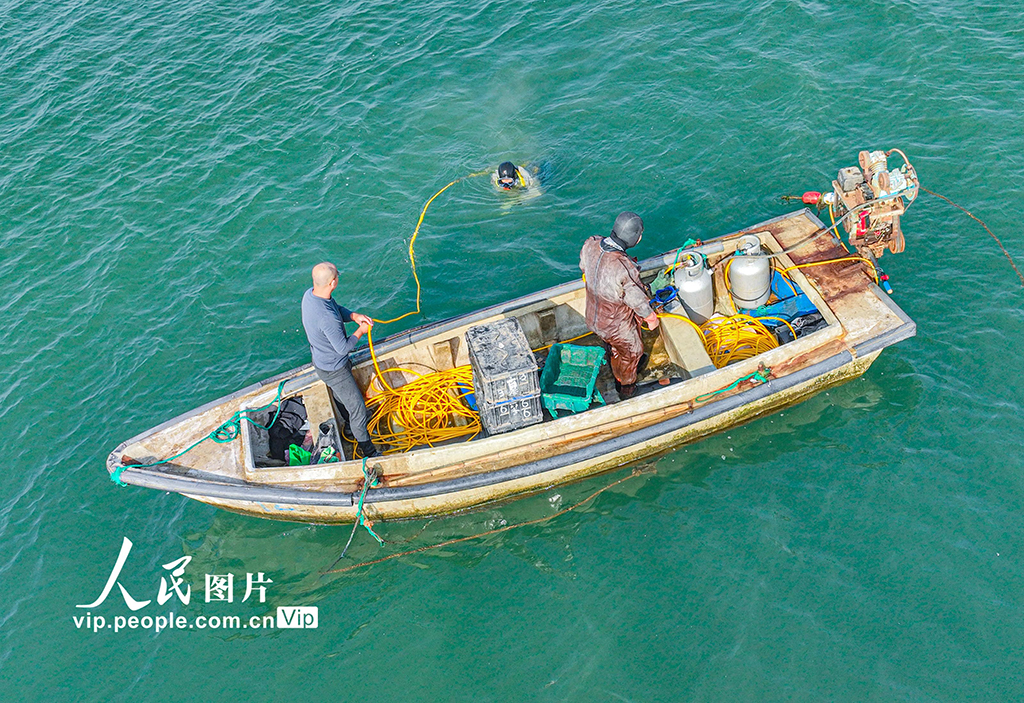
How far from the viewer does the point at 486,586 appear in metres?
7.92

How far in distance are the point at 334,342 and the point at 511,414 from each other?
2.08m

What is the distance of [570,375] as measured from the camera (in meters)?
8.88

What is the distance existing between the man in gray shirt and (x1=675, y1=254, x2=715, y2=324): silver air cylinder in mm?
3839

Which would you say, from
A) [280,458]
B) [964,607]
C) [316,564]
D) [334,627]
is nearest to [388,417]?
[280,458]

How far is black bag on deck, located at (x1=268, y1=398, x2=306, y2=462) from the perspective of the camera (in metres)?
8.55

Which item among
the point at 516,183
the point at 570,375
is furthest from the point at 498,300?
the point at 516,183

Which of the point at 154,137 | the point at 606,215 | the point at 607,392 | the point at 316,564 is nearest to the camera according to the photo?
the point at 316,564

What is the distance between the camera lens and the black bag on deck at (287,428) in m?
8.55

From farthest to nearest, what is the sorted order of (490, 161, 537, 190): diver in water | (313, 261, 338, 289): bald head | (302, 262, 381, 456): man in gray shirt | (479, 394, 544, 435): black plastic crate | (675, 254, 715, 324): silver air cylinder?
(490, 161, 537, 190): diver in water, (675, 254, 715, 324): silver air cylinder, (479, 394, 544, 435): black plastic crate, (302, 262, 381, 456): man in gray shirt, (313, 261, 338, 289): bald head

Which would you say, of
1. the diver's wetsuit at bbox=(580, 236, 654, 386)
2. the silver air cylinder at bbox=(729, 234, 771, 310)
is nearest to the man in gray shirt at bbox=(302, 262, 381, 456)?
the diver's wetsuit at bbox=(580, 236, 654, 386)

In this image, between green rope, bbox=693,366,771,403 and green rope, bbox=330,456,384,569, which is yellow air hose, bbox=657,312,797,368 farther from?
green rope, bbox=330,456,384,569

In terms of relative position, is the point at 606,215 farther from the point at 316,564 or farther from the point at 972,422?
the point at 316,564

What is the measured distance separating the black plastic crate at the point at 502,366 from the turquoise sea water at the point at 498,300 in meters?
1.53

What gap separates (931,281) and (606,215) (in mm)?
4734
